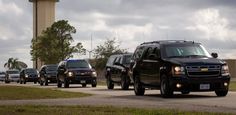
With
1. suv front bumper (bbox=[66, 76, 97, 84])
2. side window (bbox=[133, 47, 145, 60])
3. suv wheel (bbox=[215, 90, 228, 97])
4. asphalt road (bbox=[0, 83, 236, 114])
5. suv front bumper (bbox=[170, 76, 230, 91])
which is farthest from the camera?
suv front bumper (bbox=[66, 76, 97, 84])

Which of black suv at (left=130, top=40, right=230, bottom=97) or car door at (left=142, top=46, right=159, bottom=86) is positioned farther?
car door at (left=142, top=46, right=159, bottom=86)

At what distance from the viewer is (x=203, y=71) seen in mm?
21859

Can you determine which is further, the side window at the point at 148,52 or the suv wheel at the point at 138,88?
the suv wheel at the point at 138,88

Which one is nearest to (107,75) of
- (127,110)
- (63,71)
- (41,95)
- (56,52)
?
(63,71)

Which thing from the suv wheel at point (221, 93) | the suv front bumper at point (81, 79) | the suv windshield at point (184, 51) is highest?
the suv windshield at point (184, 51)

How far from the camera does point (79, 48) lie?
80.4 meters

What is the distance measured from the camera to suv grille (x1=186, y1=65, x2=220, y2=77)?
21.8 metres

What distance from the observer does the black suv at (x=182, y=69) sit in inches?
859

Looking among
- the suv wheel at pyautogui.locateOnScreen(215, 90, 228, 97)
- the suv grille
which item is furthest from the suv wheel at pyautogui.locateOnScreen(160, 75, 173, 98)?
the suv wheel at pyautogui.locateOnScreen(215, 90, 228, 97)

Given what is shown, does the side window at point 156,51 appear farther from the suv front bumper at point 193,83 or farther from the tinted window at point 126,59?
the tinted window at point 126,59

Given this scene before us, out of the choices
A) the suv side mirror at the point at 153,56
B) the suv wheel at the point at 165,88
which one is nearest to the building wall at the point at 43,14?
the suv side mirror at the point at 153,56

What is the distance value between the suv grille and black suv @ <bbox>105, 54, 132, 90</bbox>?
436 inches

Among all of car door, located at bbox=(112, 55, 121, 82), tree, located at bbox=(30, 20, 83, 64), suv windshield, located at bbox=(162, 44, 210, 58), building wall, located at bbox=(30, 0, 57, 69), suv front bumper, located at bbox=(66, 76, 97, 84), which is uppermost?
building wall, located at bbox=(30, 0, 57, 69)

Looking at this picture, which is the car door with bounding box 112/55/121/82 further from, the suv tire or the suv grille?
the suv grille
